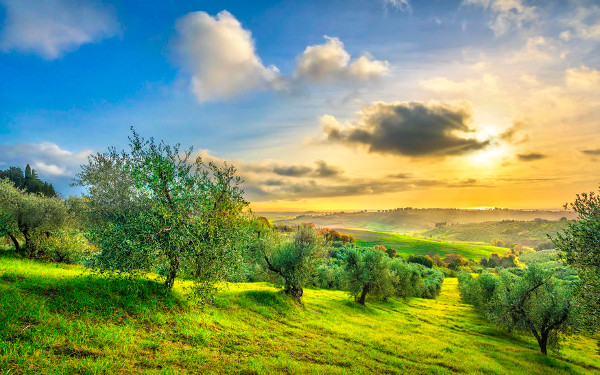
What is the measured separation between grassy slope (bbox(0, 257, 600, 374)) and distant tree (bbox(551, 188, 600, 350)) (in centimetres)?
1189

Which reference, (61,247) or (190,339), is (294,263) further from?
(61,247)

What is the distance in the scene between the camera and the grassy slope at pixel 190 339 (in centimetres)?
1342

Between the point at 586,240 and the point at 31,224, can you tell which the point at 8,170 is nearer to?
the point at 31,224

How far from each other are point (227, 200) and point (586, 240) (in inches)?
1277

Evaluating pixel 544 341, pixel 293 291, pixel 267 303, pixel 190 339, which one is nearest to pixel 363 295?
pixel 293 291

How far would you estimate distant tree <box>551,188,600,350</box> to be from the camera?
20.5m

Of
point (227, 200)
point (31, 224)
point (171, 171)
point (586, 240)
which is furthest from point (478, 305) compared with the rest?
point (31, 224)

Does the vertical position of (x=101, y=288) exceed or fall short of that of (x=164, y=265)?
it falls short

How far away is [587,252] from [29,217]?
68330 millimetres

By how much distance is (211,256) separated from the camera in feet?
77.1

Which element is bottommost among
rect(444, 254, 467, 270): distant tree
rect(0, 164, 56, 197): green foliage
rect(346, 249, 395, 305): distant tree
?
rect(444, 254, 467, 270): distant tree

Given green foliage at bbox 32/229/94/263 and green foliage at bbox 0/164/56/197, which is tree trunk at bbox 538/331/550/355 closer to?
green foliage at bbox 32/229/94/263

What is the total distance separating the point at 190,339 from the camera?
1889 centimetres

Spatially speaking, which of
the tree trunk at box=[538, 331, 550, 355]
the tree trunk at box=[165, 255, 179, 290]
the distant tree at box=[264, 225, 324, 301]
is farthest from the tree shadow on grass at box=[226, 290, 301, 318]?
the tree trunk at box=[538, 331, 550, 355]
